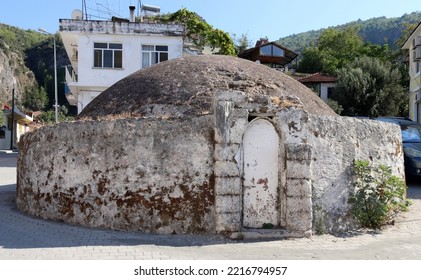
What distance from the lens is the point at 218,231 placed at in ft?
21.7

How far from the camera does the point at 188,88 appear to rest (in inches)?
325

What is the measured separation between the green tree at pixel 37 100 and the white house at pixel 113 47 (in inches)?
2509

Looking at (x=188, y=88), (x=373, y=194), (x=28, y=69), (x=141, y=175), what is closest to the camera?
(x=141, y=175)

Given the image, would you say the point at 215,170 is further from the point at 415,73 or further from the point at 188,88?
the point at 415,73

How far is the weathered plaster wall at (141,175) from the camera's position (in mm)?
6762

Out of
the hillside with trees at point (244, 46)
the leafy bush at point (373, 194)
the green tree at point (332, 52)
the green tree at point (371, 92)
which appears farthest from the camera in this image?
the green tree at point (332, 52)

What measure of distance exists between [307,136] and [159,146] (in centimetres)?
A: 237

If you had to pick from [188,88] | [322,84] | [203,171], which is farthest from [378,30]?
[203,171]

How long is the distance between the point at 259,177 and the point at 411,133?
27.2 ft

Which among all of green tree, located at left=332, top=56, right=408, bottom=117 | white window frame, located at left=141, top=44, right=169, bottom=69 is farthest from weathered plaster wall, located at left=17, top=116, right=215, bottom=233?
green tree, located at left=332, top=56, right=408, bottom=117

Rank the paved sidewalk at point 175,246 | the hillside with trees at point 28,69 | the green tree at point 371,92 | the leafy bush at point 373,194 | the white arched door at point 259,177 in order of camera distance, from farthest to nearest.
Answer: the hillside with trees at point 28,69
the green tree at point 371,92
the leafy bush at point 373,194
the white arched door at point 259,177
the paved sidewalk at point 175,246

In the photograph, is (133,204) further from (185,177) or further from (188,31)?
(188,31)

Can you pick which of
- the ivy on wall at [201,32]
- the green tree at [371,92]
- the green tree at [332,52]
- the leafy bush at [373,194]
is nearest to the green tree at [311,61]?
the green tree at [332,52]

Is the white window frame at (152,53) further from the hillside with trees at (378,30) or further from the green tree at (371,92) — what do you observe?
the hillside with trees at (378,30)
